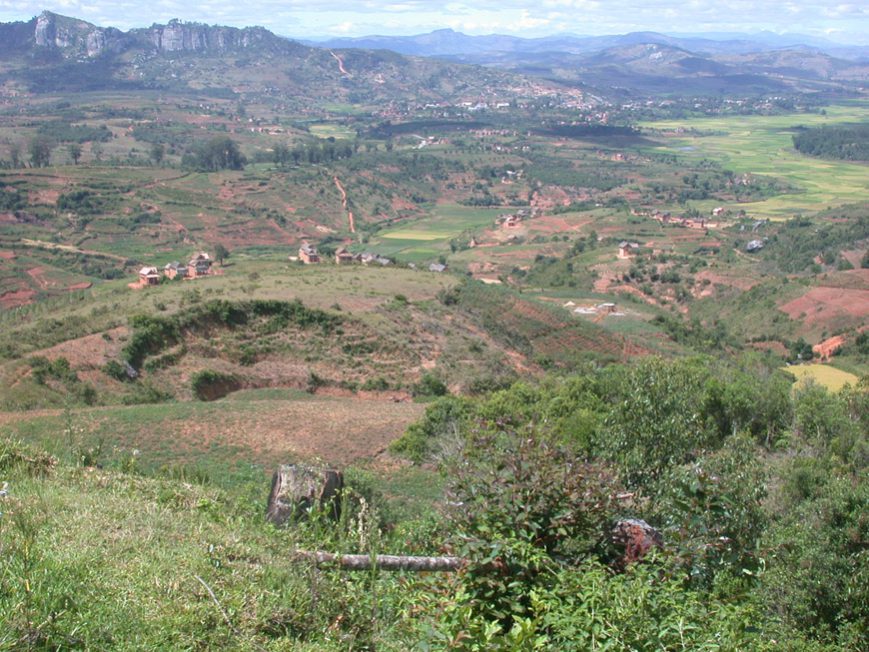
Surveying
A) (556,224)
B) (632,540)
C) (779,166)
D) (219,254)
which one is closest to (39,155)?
(219,254)

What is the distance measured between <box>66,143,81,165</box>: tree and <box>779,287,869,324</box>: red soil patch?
98496 millimetres

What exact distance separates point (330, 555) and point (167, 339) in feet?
91.1

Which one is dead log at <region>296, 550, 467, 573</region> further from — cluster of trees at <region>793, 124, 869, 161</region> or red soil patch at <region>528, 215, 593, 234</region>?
cluster of trees at <region>793, 124, 869, 161</region>

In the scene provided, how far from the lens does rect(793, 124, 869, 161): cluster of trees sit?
156 meters

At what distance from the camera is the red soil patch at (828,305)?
5616cm

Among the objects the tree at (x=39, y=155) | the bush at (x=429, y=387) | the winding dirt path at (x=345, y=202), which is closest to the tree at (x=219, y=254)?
the winding dirt path at (x=345, y=202)

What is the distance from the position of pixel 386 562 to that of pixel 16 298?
60358mm

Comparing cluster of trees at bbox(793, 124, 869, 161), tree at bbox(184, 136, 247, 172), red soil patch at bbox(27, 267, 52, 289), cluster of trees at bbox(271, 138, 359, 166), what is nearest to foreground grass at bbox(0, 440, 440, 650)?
red soil patch at bbox(27, 267, 52, 289)

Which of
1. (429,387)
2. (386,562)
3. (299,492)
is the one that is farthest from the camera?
(429,387)

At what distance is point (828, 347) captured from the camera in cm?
5253

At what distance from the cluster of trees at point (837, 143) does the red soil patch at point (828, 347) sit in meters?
121

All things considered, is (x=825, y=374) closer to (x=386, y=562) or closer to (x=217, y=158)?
(x=386, y=562)

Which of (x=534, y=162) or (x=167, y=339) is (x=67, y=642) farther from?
(x=534, y=162)

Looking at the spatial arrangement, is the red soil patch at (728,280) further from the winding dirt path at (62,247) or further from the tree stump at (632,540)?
the tree stump at (632,540)
